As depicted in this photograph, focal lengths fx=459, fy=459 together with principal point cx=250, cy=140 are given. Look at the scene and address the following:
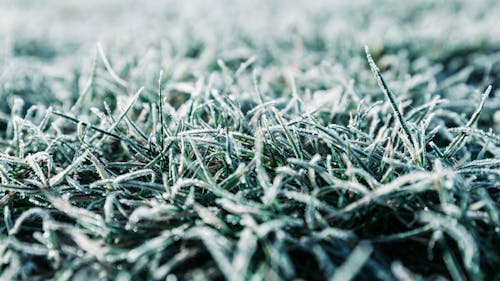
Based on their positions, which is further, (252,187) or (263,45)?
(263,45)

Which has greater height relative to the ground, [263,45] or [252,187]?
[263,45]

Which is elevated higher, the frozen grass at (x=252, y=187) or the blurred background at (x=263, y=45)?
the blurred background at (x=263, y=45)

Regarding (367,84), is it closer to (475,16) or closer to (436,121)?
(436,121)

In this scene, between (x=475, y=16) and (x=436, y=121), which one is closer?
(x=436, y=121)

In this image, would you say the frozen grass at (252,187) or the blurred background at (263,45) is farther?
the blurred background at (263,45)

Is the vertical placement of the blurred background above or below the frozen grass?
above

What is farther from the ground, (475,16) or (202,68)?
(475,16)

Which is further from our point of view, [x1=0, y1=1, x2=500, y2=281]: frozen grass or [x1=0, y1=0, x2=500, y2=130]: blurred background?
[x1=0, y1=0, x2=500, y2=130]: blurred background

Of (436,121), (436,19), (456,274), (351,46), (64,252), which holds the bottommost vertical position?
(64,252)

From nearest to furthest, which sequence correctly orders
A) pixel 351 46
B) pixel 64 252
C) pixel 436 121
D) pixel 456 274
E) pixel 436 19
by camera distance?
pixel 456 274 → pixel 64 252 → pixel 436 121 → pixel 351 46 → pixel 436 19

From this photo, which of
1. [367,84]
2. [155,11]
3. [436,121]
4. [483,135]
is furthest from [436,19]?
[155,11]

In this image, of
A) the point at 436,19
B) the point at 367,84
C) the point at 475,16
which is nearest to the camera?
the point at 367,84
